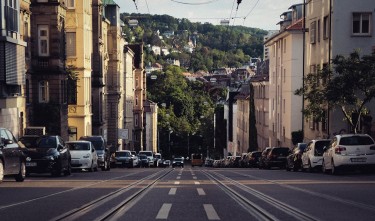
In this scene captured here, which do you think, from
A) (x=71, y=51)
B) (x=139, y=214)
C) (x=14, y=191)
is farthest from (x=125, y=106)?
(x=139, y=214)

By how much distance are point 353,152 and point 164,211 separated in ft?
53.3

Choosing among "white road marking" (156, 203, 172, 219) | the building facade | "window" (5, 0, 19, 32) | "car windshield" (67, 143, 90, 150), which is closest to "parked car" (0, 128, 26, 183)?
"white road marking" (156, 203, 172, 219)

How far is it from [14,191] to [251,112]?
2833 inches

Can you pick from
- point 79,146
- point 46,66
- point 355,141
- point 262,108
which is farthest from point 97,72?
point 355,141

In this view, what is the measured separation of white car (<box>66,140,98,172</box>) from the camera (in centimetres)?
3403

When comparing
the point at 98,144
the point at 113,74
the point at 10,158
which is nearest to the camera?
the point at 10,158

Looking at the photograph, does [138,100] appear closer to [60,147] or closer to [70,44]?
[70,44]

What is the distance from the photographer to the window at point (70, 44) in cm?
5894

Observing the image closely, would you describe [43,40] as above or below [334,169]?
above

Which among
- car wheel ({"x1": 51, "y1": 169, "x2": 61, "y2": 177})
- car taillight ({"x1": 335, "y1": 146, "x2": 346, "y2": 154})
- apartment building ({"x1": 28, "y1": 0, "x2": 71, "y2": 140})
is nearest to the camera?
car wheel ({"x1": 51, "y1": 169, "x2": 61, "y2": 177})

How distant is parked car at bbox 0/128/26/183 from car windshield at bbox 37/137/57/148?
15.1 ft

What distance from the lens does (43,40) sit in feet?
166

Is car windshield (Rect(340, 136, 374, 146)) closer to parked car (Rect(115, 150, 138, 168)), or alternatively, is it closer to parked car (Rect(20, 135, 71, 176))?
parked car (Rect(20, 135, 71, 176))

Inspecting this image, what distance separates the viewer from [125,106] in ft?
302
